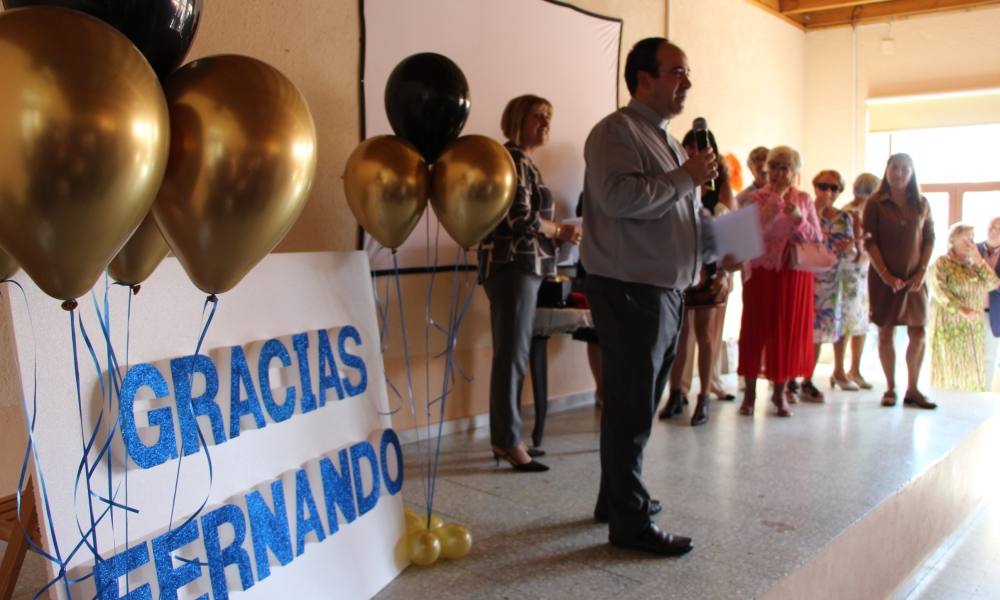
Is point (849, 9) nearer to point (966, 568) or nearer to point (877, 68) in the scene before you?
point (877, 68)

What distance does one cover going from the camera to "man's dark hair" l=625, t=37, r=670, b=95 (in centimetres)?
215

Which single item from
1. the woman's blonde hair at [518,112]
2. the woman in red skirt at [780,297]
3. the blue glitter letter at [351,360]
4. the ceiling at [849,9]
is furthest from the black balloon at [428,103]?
the ceiling at [849,9]

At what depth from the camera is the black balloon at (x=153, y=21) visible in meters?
0.93

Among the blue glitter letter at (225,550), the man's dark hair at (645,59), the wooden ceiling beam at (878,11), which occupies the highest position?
the wooden ceiling beam at (878,11)

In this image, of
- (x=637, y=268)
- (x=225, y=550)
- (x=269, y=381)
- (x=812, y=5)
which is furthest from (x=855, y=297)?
(x=225, y=550)

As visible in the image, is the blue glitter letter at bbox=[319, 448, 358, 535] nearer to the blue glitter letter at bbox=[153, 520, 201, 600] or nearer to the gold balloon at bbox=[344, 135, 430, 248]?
the blue glitter letter at bbox=[153, 520, 201, 600]

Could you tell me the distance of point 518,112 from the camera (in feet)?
9.76

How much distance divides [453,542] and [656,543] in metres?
0.56

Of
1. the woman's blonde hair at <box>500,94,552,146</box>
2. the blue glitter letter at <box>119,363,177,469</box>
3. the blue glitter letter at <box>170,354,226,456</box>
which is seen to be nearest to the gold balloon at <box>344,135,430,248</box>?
the blue glitter letter at <box>170,354,226,456</box>

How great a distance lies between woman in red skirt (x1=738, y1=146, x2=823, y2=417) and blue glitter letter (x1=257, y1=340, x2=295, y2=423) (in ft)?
8.71

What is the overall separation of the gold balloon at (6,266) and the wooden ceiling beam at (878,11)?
24.4 feet

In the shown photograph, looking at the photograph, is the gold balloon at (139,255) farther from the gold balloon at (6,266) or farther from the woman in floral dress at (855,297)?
the woman in floral dress at (855,297)

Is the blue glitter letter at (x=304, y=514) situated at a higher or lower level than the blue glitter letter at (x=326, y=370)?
lower

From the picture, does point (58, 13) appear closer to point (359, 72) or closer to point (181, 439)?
point (181, 439)
